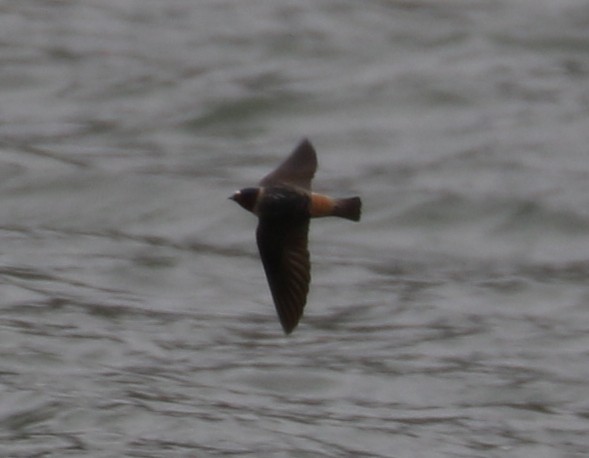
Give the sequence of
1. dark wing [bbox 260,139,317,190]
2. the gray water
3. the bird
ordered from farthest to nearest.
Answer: the gray water → dark wing [bbox 260,139,317,190] → the bird

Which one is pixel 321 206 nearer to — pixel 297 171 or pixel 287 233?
pixel 287 233

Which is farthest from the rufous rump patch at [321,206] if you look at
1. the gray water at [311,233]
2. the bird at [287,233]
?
the gray water at [311,233]

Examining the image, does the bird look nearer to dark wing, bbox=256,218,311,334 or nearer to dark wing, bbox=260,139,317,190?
dark wing, bbox=256,218,311,334

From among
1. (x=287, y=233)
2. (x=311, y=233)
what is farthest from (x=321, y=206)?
(x=311, y=233)

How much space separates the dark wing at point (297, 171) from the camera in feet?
21.8

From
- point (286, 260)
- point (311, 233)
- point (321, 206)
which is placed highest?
point (321, 206)

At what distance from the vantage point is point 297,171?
675 centimetres

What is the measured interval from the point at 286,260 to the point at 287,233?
0.24 ft

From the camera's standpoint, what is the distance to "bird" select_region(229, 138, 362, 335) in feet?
20.6

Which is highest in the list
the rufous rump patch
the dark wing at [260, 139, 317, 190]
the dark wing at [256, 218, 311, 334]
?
the dark wing at [260, 139, 317, 190]

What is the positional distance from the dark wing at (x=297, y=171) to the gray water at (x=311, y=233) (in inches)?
65.9

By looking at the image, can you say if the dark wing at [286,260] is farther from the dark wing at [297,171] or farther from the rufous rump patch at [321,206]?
the dark wing at [297,171]

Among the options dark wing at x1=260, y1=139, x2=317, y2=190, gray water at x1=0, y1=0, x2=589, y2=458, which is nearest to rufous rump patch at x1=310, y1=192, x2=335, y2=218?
dark wing at x1=260, y1=139, x2=317, y2=190

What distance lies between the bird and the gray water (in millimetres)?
2007
